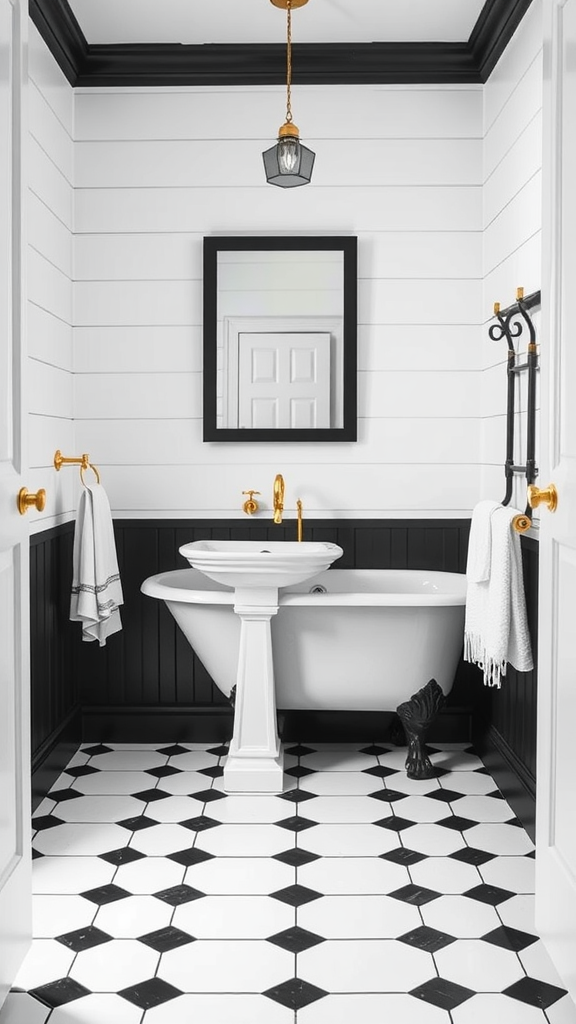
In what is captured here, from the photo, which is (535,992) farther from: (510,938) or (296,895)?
(296,895)

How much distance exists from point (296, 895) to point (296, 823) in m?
0.54

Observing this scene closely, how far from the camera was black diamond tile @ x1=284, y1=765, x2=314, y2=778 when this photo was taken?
374cm

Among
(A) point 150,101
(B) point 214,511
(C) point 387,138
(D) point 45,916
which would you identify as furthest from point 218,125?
(D) point 45,916

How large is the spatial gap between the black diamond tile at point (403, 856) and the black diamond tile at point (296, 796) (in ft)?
1.66

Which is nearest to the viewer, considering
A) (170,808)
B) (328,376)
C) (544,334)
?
(544,334)

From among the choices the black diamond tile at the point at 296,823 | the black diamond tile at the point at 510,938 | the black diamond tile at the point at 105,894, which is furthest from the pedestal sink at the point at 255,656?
the black diamond tile at the point at 510,938

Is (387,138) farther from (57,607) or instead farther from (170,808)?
(170,808)

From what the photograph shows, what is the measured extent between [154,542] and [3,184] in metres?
2.27

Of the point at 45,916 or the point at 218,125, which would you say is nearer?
the point at 45,916

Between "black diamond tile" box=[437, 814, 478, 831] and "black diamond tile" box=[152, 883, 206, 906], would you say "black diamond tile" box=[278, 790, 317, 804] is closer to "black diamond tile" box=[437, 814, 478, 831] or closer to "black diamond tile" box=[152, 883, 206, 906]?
"black diamond tile" box=[437, 814, 478, 831]

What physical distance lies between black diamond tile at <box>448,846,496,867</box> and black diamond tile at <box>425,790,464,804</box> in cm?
43

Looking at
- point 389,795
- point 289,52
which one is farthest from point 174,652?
point 289,52

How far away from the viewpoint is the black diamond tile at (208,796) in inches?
136

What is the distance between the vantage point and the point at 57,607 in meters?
3.88
